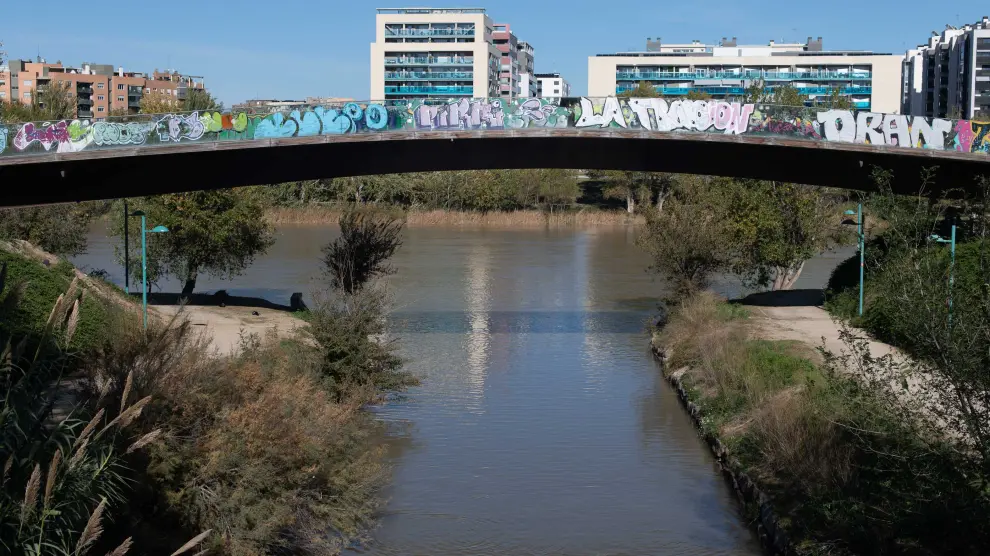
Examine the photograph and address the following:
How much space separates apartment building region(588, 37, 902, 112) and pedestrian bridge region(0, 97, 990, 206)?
8491 cm

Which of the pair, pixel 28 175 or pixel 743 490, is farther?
pixel 28 175

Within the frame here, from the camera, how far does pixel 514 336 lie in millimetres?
29250

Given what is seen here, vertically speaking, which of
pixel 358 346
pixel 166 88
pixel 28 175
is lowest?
pixel 358 346

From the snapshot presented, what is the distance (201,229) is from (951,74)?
10386cm

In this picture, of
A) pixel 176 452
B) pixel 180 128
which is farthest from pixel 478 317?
pixel 176 452

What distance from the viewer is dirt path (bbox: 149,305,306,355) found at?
80.4 feet

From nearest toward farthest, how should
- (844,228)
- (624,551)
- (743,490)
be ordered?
1. (624,551)
2. (743,490)
3. (844,228)

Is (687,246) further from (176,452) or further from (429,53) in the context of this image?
(429,53)

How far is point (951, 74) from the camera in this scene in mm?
116250

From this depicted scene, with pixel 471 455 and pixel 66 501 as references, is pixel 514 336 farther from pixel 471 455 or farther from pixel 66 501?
pixel 66 501

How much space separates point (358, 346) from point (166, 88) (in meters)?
130

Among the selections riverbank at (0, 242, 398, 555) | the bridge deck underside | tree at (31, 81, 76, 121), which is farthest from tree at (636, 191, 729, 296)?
tree at (31, 81, 76, 121)

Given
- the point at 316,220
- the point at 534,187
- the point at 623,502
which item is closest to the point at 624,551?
the point at 623,502

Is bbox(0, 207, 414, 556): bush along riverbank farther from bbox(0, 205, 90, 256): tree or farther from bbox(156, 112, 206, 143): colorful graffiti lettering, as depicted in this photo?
bbox(0, 205, 90, 256): tree
